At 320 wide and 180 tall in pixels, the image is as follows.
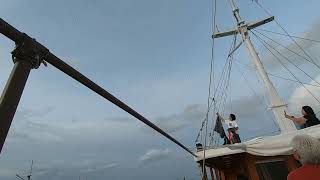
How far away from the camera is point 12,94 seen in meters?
1.51

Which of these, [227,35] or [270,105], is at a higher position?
[227,35]

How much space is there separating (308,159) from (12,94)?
100 inches

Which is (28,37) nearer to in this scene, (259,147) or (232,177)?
(259,147)

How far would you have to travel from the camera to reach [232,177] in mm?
11297

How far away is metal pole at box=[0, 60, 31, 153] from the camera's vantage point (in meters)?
1.41

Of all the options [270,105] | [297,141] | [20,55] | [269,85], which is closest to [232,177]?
[270,105]

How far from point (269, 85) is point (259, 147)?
4.44 meters

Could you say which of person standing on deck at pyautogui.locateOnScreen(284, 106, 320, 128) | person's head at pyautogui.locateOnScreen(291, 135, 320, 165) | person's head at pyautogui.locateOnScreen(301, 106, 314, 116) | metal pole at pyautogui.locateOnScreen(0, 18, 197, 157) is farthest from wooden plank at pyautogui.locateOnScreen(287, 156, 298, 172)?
metal pole at pyautogui.locateOnScreen(0, 18, 197, 157)

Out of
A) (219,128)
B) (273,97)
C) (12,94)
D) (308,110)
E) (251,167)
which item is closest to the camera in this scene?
(12,94)

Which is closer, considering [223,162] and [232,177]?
[223,162]

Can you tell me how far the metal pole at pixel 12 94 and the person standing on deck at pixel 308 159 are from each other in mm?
2452

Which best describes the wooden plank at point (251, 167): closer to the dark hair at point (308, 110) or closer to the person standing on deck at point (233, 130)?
the person standing on deck at point (233, 130)

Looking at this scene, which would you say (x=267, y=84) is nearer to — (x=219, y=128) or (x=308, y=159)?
(x=219, y=128)

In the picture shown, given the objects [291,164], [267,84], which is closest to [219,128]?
[267,84]
